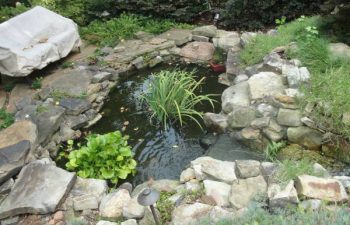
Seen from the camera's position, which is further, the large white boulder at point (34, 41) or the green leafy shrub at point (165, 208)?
the large white boulder at point (34, 41)

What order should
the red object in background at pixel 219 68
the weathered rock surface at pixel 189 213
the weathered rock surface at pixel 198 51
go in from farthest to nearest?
the weathered rock surface at pixel 198 51, the red object in background at pixel 219 68, the weathered rock surface at pixel 189 213

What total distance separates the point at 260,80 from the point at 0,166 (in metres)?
3.26

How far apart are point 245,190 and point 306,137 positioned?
1217 millimetres

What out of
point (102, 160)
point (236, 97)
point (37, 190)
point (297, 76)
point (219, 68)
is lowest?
point (219, 68)

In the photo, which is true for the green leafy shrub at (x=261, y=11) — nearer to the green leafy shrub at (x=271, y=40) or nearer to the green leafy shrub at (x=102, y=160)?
the green leafy shrub at (x=271, y=40)

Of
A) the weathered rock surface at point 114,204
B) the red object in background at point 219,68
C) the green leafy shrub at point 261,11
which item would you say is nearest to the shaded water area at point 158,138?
the red object in background at point 219,68

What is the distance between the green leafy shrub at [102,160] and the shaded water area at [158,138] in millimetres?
220

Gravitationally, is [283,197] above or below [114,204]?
above

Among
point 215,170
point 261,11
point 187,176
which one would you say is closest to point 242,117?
point 215,170

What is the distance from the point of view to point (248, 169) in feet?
12.6

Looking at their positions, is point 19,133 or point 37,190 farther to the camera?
point 19,133

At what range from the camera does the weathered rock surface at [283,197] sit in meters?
3.17

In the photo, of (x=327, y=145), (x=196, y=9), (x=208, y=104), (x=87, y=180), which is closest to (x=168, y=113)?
(x=208, y=104)

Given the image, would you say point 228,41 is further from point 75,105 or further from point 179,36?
point 75,105
